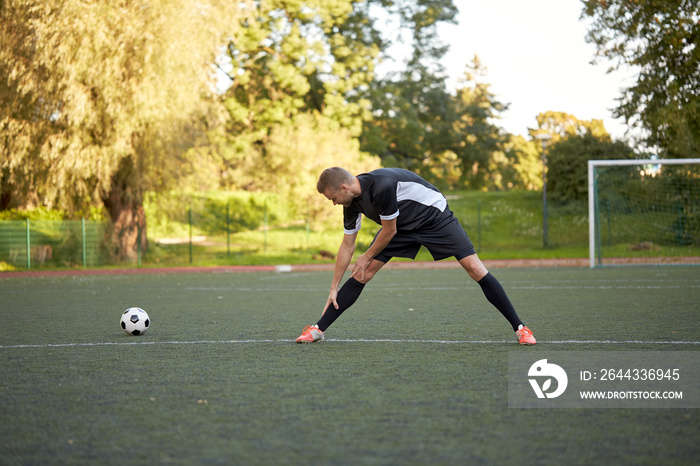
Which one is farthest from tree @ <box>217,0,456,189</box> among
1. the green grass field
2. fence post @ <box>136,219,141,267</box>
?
the green grass field

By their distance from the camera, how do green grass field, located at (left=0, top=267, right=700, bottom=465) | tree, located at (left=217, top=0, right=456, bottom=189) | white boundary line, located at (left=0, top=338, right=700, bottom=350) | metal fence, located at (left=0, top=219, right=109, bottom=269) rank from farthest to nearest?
tree, located at (left=217, top=0, right=456, bottom=189), metal fence, located at (left=0, top=219, right=109, bottom=269), white boundary line, located at (left=0, top=338, right=700, bottom=350), green grass field, located at (left=0, top=267, right=700, bottom=465)

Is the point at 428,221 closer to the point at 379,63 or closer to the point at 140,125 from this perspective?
the point at 140,125

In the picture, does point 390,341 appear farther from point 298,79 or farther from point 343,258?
point 298,79

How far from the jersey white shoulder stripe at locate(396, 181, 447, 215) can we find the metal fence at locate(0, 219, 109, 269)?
17.3 meters

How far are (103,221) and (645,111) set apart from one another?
1915cm

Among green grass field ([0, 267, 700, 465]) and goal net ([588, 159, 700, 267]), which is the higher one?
goal net ([588, 159, 700, 267])

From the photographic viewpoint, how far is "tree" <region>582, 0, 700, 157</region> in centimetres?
2302

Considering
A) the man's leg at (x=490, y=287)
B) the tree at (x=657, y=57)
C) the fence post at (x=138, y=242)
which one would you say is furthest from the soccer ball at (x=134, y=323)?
the tree at (x=657, y=57)

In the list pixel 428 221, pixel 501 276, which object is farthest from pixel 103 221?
pixel 428 221

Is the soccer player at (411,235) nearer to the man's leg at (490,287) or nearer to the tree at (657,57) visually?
the man's leg at (490,287)

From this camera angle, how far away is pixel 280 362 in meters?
5.01

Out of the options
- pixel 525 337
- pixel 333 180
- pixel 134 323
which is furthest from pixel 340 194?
pixel 134 323

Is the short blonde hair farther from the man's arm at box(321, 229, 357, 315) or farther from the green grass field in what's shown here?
the green grass field

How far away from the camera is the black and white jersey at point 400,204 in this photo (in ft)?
17.4
